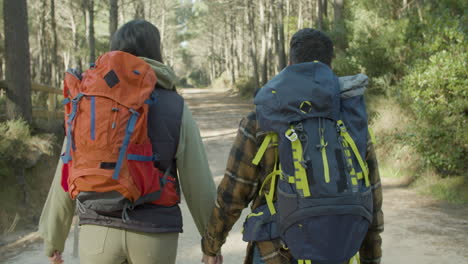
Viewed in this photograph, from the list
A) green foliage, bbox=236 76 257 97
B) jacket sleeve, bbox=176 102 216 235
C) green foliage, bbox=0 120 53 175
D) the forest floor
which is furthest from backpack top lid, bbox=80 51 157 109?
green foliage, bbox=236 76 257 97

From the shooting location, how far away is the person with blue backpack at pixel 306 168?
1.92m

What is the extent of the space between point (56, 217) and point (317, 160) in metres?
1.54

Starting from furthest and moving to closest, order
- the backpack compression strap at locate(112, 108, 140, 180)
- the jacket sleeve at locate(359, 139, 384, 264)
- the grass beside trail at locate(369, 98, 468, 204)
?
the grass beside trail at locate(369, 98, 468, 204), the jacket sleeve at locate(359, 139, 384, 264), the backpack compression strap at locate(112, 108, 140, 180)

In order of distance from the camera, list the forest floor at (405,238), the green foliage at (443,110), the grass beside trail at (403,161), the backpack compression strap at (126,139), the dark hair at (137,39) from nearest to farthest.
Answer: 1. the backpack compression strap at (126,139)
2. the dark hair at (137,39)
3. the forest floor at (405,238)
4. the grass beside trail at (403,161)
5. the green foliage at (443,110)

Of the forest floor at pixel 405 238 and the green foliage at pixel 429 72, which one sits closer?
the forest floor at pixel 405 238

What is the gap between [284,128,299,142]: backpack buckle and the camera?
1940 millimetres

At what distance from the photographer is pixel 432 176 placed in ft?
28.4

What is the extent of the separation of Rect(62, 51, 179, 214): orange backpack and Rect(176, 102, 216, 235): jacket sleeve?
23 cm

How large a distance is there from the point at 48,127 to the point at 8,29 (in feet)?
6.90

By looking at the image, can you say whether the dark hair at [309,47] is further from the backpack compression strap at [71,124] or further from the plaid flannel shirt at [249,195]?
the backpack compression strap at [71,124]

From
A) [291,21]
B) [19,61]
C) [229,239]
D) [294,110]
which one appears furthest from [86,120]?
[291,21]

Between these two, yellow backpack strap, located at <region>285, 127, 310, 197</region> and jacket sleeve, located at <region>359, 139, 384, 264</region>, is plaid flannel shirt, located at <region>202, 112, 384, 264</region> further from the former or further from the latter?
yellow backpack strap, located at <region>285, 127, 310, 197</region>

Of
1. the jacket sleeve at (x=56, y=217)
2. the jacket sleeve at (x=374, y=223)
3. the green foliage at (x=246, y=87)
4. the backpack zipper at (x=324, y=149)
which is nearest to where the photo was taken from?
the backpack zipper at (x=324, y=149)

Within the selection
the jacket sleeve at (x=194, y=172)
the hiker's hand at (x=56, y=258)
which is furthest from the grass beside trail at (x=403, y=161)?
the hiker's hand at (x=56, y=258)
